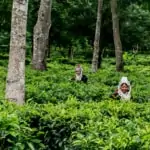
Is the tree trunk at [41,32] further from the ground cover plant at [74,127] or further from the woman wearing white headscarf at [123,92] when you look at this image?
the ground cover plant at [74,127]

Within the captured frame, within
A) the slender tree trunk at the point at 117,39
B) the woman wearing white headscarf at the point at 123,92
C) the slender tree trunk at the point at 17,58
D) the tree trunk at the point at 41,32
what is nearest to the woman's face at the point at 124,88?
the woman wearing white headscarf at the point at 123,92

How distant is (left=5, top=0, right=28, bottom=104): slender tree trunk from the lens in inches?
359

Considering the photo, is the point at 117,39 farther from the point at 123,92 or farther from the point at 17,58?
the point at 17,58

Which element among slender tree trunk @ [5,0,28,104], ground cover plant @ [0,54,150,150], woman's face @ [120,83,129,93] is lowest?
ground cover plant @ [0,54,150,150]

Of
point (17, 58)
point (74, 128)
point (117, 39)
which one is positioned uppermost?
point (117, 39)

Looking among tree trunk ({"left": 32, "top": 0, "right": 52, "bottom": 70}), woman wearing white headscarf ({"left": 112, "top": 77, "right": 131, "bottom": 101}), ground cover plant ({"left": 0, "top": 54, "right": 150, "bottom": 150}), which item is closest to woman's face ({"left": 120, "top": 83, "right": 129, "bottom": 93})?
woman wearing white headscarf ({"left": 112, "top": 77, "right": 131, "bottom": 101})

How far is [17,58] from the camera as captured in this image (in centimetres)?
912

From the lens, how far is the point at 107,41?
1209 inches

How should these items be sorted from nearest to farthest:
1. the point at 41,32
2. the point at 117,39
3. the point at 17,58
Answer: the point at 17,58
the point at 41,32
the point at 117,39

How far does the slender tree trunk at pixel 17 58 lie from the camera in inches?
359

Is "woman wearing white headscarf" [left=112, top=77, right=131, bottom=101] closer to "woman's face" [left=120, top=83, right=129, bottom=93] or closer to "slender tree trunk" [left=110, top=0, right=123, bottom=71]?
"woman's face" [left=120, top=83, right=129, bottom=93]

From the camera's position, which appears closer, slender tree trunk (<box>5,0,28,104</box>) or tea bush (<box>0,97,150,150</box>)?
tea bush (<box>0,97,150,150</box>)

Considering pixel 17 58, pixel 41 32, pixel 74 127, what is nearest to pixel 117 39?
pixel 41 32

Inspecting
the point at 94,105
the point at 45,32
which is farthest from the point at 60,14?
the point at 94,105
